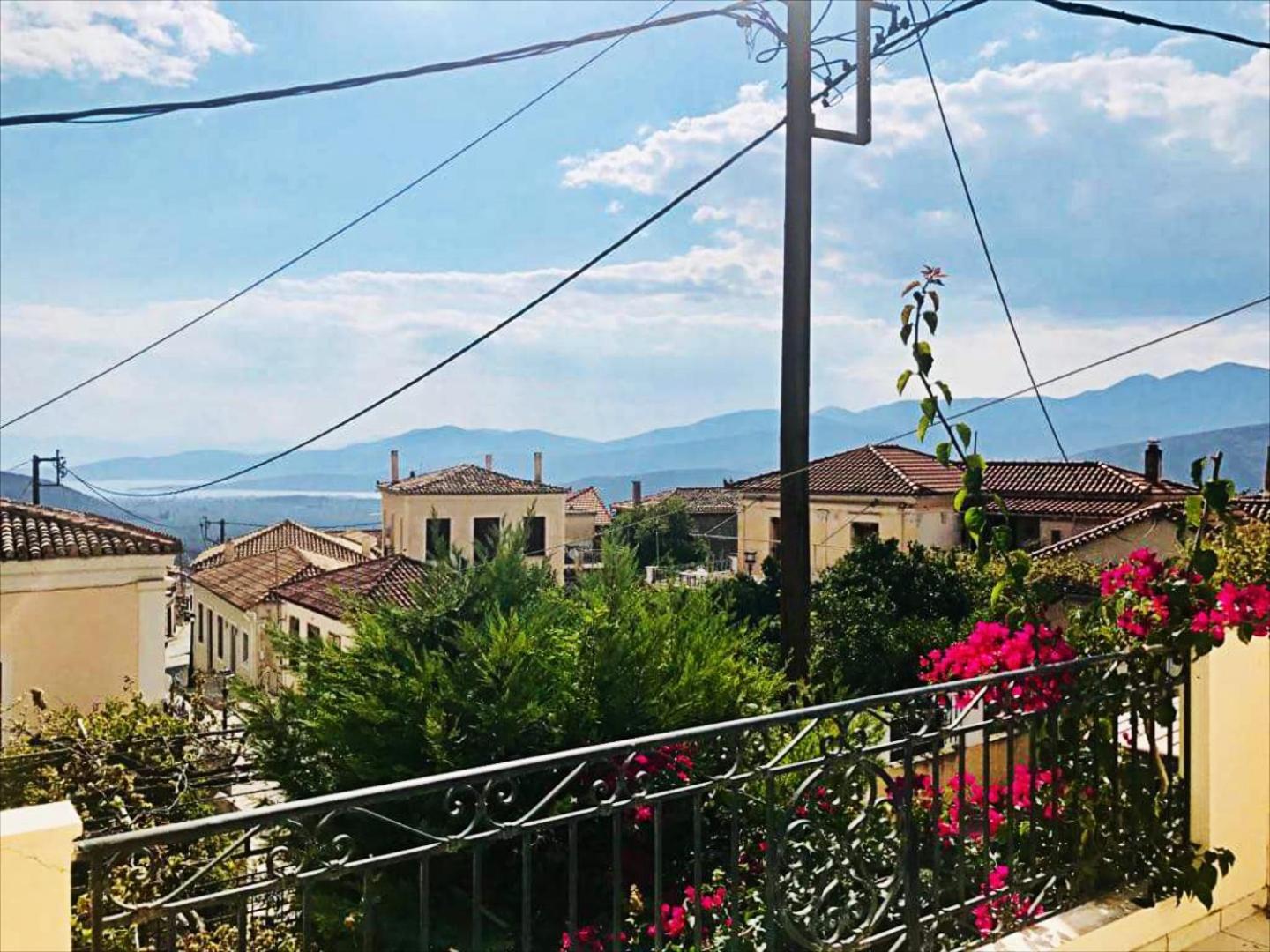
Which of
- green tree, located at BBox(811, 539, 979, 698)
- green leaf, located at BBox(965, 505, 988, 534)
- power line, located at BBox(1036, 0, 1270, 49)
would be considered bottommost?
green tree, located at BBox(811, 539, 979, 698)

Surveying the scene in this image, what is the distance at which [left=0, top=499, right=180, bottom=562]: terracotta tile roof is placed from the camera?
259 inches

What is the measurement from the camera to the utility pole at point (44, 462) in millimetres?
5848

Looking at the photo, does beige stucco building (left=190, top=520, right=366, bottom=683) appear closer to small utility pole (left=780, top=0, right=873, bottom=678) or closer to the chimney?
small utility pole (left=780, top=0, right=873, bottom=678)

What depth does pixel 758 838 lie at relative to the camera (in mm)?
2641

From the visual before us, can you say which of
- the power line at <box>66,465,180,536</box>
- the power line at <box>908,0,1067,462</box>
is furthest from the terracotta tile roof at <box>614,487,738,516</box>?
the power line at <box>66,465,180,536</box>

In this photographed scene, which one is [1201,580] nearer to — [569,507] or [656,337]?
[656,337]

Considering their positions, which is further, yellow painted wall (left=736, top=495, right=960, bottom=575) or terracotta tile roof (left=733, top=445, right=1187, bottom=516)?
terracotta tile roof (left=733, top=445, right=1187, bottom=516)

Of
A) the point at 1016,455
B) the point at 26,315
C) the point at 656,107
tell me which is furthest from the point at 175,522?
the point at 1016,455

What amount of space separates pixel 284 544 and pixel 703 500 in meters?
6.49

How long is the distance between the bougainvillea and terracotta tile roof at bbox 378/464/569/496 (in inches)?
268

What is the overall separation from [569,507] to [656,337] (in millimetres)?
2954

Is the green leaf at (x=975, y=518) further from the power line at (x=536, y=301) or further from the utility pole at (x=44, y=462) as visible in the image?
the utility pole at (x=44, y=462)

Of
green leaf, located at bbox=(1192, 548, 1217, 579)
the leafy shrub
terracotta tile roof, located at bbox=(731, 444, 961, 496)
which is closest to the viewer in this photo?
green leaf, located at bbox=(1192, 548, 1217, 579)

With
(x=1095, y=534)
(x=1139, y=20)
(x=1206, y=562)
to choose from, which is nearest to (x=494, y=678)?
(x=1206, y=562)
